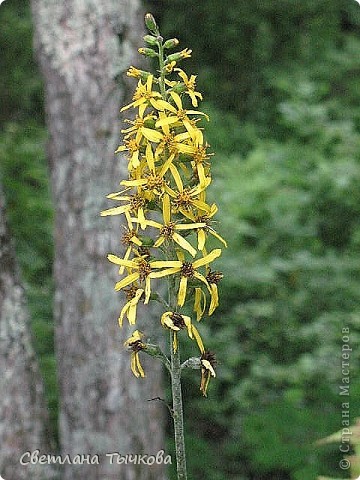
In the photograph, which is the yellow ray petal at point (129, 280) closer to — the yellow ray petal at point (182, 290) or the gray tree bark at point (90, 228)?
the yellow ray petal at point (182, 290)

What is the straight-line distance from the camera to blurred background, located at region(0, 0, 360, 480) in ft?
13.7

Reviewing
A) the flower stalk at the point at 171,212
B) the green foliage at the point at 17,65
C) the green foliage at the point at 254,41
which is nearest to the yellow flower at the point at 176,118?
the flower stalk at the point at 171,212

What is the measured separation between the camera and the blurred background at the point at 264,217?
4.16m

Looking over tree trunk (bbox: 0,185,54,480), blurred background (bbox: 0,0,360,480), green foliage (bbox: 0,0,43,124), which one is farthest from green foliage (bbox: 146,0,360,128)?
tree trunk (bbox: 0,185,54,480)

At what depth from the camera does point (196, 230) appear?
1.54 m

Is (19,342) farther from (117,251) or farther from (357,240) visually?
(357,240)

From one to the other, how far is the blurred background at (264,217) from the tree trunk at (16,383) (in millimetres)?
767

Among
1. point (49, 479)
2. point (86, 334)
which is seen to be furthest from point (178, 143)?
point (49, 479)

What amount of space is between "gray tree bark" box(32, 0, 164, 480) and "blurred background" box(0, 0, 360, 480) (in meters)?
0.23

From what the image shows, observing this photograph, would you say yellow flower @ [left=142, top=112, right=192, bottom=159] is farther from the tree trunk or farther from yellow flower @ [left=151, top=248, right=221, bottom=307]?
the tree trunk

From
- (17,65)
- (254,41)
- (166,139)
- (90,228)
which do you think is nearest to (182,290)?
(166,139)

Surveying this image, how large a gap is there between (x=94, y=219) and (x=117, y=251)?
7.0 inches

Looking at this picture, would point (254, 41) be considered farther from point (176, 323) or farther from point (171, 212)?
point (176, 323)

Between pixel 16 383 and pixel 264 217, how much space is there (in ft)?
8.83
